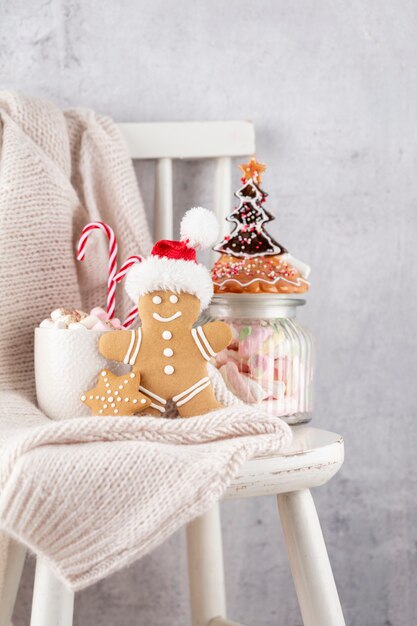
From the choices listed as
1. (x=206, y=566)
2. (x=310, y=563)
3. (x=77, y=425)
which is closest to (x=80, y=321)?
(x=77, y=425)

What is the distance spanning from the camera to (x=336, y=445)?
2.43 ft

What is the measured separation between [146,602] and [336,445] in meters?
0.52

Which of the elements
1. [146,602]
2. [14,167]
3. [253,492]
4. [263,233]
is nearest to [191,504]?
[253,492]

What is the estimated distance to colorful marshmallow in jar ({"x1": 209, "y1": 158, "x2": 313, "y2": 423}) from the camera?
799 millimetres

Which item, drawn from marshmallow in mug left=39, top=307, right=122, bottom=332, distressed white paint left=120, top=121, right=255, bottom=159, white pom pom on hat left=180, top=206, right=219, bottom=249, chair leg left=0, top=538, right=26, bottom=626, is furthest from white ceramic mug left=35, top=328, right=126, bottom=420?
distressed white paint left=120, top=121, right=255, bottom=159

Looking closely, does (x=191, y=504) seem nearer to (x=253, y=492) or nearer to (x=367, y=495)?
(x=253, y=492)

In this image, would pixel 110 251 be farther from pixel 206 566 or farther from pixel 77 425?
pixel 206 566

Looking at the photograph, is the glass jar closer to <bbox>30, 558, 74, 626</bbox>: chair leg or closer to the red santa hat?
the red santa hat

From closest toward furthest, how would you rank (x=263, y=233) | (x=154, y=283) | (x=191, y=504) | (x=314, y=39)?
(x=191, y=504) < (x=154, y=283) < (x=263, y=233) < (x=314, y=39)

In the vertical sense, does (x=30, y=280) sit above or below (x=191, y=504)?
above

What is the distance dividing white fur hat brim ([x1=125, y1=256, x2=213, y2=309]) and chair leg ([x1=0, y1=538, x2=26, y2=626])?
36 cm

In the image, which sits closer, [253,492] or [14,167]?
[253,492]

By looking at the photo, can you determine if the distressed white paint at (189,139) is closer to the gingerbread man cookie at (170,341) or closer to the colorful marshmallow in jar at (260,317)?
the colorful marshmallow in jar at (260,317)

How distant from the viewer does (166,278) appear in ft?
2.40
